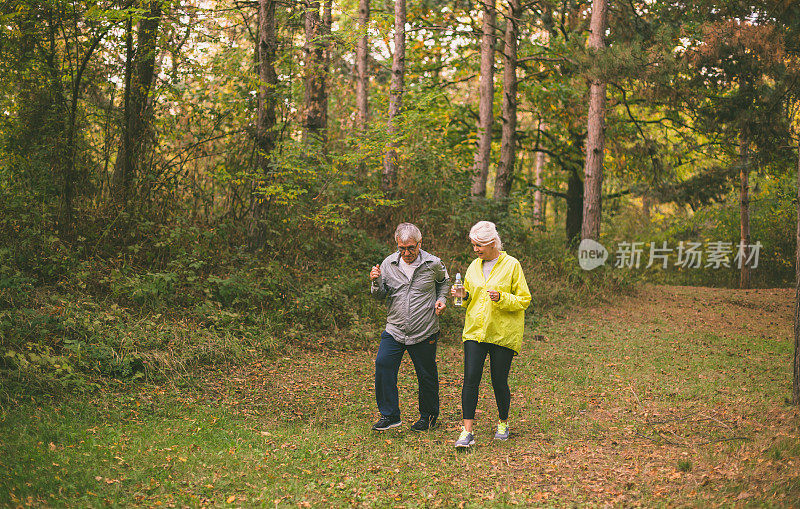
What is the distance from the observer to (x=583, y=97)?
715 inches

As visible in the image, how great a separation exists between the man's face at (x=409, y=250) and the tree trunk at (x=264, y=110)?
15.3ft

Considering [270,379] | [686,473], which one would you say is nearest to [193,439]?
[270,379]

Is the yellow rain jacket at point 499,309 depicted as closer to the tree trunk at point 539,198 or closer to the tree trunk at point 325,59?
the tree trunk at point 325,59

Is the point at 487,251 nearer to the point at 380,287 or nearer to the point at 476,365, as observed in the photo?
the point at 476,365

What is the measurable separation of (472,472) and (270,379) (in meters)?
3.42

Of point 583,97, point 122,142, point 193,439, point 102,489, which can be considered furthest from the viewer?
point 583,97

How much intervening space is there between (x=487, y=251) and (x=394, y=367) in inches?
57.8

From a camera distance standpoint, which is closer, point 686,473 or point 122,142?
point 686,473

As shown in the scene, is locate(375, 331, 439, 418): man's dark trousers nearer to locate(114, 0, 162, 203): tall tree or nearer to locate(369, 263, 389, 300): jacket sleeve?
locate(369, 263, 389, 300): jacket sleeve

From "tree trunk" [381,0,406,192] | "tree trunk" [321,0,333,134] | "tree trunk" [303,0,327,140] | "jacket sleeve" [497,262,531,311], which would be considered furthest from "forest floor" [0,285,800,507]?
"tree trunk" [381,0,406,192]

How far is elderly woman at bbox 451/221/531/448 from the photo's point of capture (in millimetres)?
5570

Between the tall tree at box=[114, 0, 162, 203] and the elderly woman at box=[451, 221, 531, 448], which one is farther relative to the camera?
the tall tree at box=[114, 0, 162, 203]

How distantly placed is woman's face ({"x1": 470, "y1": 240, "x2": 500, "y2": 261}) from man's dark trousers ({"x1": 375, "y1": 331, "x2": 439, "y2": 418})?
928 millimetres

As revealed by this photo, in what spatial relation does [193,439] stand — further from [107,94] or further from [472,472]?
[107,94]
